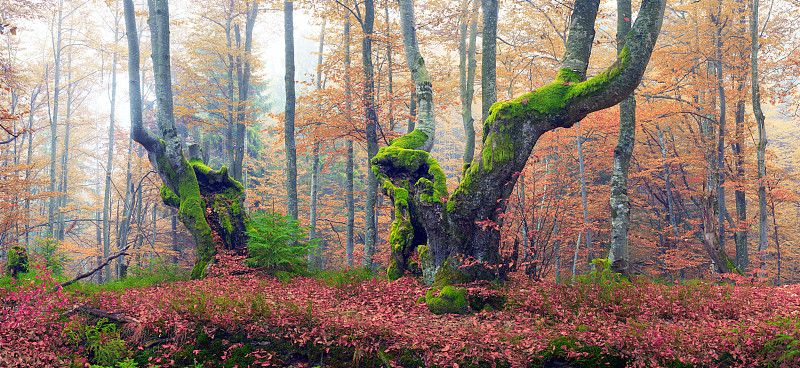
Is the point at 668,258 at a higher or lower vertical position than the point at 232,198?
lower

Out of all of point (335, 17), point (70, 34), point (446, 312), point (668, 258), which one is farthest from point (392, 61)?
point (70, 34)

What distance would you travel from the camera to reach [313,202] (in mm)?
13656

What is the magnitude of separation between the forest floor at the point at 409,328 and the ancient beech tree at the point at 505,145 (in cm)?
60

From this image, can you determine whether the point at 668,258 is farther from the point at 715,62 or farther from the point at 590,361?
the point at 590,361

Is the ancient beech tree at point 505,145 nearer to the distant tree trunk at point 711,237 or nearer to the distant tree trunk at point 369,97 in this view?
the distant tree trunk at point 369,97

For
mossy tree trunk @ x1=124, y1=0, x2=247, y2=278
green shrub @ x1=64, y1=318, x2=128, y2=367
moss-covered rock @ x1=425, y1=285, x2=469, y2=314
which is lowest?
green shrub @ x1=64, y1=318, x2=128, y2=367

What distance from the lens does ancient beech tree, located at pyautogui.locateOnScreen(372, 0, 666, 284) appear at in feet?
16.6

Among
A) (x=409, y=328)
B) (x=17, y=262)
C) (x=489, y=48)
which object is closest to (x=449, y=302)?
(x=409, y=328)

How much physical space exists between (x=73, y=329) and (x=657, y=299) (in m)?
6.83

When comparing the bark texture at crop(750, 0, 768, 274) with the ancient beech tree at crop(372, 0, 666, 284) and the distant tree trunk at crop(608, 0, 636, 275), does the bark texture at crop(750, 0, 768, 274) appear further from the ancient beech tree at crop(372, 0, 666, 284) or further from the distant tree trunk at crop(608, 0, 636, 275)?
the ancient beech tree at crop(372, 0, 666, 284)

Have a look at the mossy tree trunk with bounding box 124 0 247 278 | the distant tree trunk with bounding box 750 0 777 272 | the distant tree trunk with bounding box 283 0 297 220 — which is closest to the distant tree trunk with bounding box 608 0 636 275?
the distant tree trunk with bounding box 750 0 777 272

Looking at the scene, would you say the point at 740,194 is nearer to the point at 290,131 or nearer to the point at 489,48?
→ the point at 489,48

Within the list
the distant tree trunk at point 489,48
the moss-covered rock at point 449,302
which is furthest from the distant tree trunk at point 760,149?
the moss-covered rock at point 449,302

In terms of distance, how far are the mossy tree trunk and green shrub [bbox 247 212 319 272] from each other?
754mm
